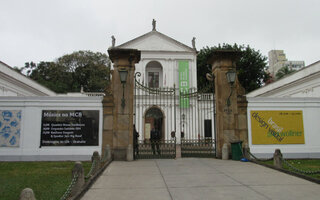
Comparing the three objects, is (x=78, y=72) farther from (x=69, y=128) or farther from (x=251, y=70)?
(x=69, y=128)

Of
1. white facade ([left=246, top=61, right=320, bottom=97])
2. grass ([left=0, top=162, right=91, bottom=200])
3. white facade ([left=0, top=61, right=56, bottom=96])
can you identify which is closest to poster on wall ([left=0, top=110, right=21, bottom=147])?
grass ([left=0, top=162, right=91, bottom=200])

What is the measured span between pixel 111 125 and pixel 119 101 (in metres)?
1.11

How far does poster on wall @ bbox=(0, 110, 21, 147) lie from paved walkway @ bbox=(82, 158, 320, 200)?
5.25 m

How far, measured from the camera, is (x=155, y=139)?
12.9m

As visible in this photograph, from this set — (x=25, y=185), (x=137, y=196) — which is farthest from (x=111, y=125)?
(x=137, y=196)

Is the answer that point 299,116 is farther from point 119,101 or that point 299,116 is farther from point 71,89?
point 71,89

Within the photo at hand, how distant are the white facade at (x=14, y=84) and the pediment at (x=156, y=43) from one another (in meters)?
10.8

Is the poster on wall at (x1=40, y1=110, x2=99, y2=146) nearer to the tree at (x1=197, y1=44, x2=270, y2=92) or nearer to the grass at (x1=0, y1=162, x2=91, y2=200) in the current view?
the grass at (x1=0, y1=162, x2=91, y2=200)

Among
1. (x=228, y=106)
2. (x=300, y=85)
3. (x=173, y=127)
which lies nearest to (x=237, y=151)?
(x=228, y=106)

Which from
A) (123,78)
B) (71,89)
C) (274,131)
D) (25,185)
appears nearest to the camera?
(25,185)

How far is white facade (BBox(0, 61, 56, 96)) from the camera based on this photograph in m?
21.3

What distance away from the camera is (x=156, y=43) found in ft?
95.5

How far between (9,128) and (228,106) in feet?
32.0

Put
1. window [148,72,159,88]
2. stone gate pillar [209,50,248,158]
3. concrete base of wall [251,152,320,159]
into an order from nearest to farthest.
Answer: stone gate pillar [209,50,248,158]
concrete base of wall [251,152,320,159]
window [148,72,159,88]
